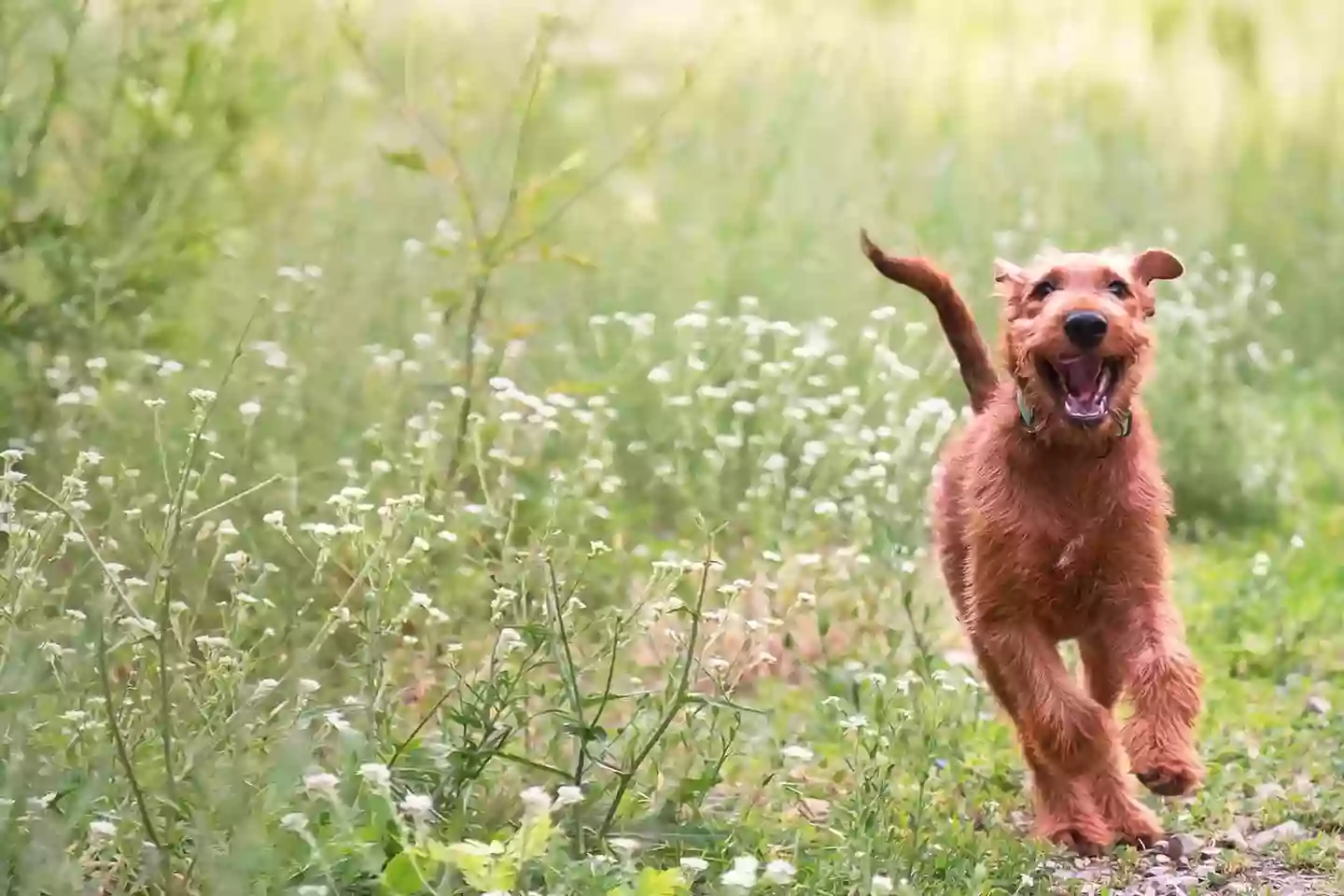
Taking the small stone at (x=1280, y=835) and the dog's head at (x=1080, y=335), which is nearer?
the dog's head at (x=1080, y=335)

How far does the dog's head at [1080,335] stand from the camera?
3.18m

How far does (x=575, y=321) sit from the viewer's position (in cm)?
584

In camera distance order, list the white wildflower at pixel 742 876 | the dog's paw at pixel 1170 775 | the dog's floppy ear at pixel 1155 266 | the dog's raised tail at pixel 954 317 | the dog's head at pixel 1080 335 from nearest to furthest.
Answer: the white wildflower at pixel 742 876, the dog's paw at pixel 1170 775, the dog's head at pixel 1080 335, the dog's floppy ear at pixel 1155 266, the dog's raised tail at pixel 954 317

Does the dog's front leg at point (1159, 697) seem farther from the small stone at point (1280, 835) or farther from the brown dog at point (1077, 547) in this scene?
the small stone at point (1280, 835)

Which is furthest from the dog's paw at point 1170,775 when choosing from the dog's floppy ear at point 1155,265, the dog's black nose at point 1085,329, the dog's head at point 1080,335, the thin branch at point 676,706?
the dog's floppy ear at point 1155,265

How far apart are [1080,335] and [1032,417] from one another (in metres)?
0.23

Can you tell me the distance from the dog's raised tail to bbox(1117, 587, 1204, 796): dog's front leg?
2.48 feet

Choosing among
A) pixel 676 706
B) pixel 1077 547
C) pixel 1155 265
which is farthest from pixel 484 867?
pixel 1155 265

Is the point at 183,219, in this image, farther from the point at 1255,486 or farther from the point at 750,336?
the point at 1255,486

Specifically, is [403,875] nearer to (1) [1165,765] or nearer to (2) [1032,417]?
(1) [1165,765]

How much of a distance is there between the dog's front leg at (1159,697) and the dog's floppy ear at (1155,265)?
2.24 ft

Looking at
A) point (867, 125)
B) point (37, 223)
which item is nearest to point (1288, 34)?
point (867, 125)

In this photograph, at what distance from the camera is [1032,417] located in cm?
333

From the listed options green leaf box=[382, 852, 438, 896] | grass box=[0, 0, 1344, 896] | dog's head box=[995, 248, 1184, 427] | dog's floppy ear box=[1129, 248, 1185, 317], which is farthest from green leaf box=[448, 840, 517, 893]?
dog's floppy ear box=[1129, 248, 1185, 317]
